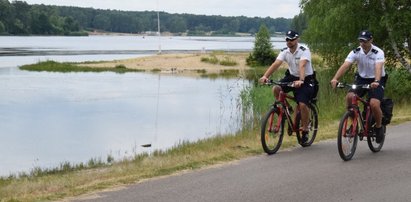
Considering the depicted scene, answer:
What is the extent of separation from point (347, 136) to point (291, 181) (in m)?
1.65

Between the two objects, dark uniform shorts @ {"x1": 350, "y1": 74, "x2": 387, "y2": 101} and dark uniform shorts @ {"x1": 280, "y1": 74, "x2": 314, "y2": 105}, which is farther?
dark uniform shorts @ {"x1": 280, "y1": 74, "x2": 314, "y2": 105}

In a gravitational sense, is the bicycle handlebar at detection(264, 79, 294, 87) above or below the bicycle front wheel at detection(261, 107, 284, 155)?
above

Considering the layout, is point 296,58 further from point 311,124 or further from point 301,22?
point 301,22

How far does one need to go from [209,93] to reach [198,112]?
9.38m

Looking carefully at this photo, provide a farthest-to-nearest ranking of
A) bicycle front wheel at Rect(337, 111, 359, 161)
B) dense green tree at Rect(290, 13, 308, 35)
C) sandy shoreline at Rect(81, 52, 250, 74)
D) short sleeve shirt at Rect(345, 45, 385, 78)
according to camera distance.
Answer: sandy shoreline at Rect(81, 52, 250, 74)
dense green tree at Rect(290, 13, 308, 35)
short sleeve shirt at Rect(345, 45, 385, 78)
bicycle front wheel at Rect(337, 111, 359, 161)

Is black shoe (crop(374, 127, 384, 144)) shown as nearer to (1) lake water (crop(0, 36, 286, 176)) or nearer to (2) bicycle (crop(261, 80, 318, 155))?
(2) bicycle (crop(261, 80, 318, 155))

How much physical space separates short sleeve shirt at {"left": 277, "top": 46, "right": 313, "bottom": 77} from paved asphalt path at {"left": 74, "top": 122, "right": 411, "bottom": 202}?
133 centimetres

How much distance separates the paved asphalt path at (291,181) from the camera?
7516 mm

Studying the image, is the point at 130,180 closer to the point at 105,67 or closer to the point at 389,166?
the point at 389,166

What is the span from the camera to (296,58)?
1018cm

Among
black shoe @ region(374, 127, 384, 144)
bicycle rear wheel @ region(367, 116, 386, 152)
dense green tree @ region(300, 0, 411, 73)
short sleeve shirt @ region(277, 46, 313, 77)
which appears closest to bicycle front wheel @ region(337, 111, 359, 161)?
bicycle rear wheel @ region(367, 116, 386, 152)

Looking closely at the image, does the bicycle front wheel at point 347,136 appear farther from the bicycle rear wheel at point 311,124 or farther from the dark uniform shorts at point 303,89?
the bicycle rear wheel at point 311,124

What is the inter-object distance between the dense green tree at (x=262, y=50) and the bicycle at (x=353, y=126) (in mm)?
49655

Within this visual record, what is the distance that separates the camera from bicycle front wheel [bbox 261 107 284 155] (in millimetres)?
9953
